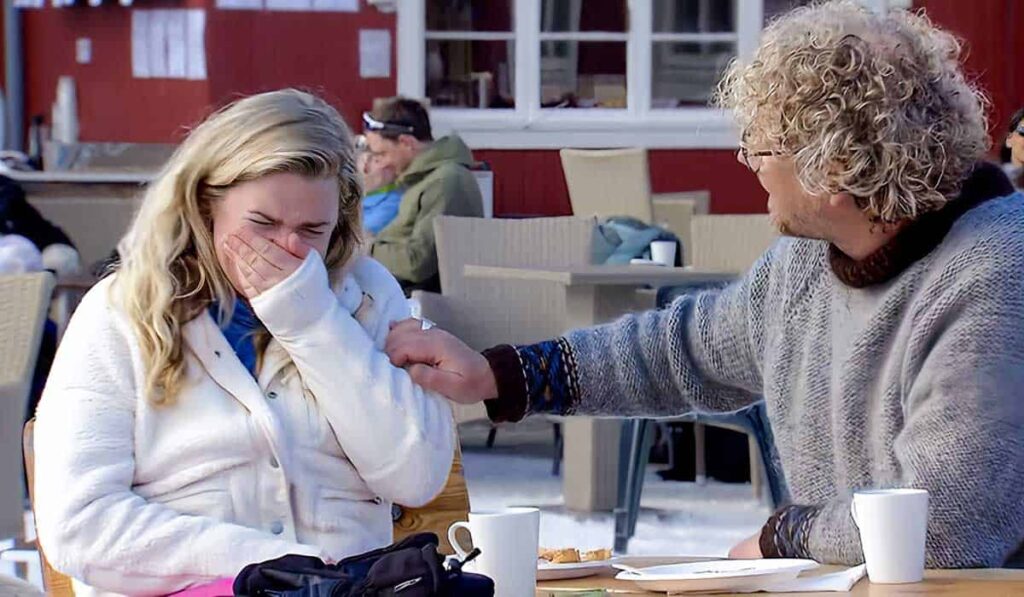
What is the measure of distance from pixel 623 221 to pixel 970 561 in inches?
198

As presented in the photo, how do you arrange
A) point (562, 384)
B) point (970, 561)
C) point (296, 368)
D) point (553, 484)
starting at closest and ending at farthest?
point (970, 561)
point (296, 368)
point (562, 384)
point (553, 484)

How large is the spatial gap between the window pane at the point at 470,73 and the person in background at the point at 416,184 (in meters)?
3.13

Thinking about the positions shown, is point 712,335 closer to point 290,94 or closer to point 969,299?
point 969,299

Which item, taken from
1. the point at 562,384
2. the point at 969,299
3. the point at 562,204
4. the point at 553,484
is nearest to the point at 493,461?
the point at 553,484

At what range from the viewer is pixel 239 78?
11.2 m

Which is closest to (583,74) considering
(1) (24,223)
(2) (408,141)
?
(2) (408,141)

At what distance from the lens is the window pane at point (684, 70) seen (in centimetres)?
1152

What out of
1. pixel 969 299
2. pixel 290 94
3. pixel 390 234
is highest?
pixel 290 94

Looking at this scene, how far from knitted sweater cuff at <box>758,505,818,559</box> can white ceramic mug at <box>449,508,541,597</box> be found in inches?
17.9

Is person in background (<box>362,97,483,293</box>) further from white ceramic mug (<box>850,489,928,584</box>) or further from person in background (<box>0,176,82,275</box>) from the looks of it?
white ceramic mug (<box>850,489,928,584</box>)

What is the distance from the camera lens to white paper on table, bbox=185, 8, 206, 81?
11117 mm

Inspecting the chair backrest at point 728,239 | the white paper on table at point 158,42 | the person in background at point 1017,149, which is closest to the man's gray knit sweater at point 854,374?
the person in background at point 1017,149

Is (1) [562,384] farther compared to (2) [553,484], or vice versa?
(2) [553,484]

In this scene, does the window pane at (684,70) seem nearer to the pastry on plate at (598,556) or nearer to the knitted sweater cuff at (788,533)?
the knitted sweater cuff at (788,533)
